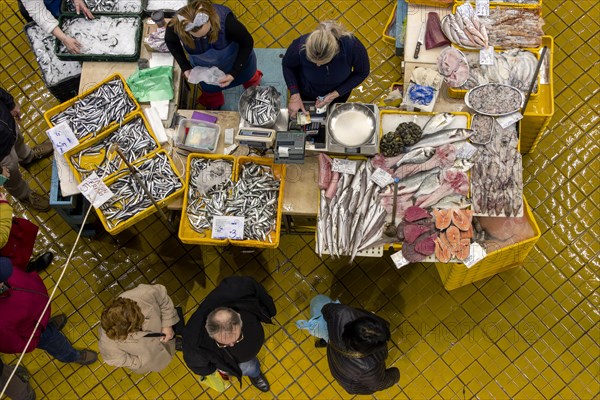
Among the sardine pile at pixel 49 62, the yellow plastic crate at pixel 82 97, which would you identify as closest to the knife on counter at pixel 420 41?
the yellow plastic crate at pixel 82 97

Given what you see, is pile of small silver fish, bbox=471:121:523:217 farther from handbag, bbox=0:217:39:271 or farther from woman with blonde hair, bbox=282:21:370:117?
handbag, bbox=0:217:39:271

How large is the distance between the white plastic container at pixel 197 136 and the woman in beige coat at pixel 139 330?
1338 mm

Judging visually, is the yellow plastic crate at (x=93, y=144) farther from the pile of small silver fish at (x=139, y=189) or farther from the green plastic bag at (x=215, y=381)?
the green plastic bag at (x=215, y=381)

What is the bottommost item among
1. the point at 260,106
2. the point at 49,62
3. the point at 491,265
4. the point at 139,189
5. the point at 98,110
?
the point at 491,265

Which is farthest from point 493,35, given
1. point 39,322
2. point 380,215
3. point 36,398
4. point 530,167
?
point 36,398

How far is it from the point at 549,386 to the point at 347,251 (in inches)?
105

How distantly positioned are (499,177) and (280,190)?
1.99 m

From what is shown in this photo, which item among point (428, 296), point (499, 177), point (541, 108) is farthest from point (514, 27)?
point (428, 296)

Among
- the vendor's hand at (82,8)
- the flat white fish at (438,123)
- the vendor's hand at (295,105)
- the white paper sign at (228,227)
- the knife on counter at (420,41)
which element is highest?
the vendor's hand at (82,8)

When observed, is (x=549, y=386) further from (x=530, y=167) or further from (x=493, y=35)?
(x=493, y=35)

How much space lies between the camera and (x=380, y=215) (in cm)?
465

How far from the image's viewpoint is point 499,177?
15.5ft

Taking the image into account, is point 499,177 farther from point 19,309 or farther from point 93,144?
point 19,309

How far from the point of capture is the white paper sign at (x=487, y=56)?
16.9 feet
